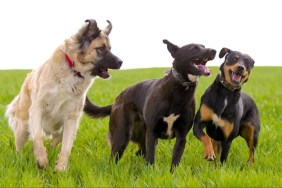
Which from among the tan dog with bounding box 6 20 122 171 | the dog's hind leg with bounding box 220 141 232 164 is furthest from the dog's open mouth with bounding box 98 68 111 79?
the dog's hind leg with bounding box 220 141 232 164

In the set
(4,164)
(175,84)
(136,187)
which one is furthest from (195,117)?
(4,164)

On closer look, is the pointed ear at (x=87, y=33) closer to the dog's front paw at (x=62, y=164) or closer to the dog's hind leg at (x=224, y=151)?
the dog's front paw at (x=62, y=164)

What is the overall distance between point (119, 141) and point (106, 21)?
1729 mm

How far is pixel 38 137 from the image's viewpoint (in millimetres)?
Answer: 6387

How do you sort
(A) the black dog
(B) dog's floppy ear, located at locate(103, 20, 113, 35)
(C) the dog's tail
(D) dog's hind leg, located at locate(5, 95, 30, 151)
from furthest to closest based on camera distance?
(C) the dog's tail → (D) dog's hind leg, located at locate(5, 95, 30, 151) → (B) dog's floppy ear, located at locate(103, 20, 113, 35) → (A) the black dog

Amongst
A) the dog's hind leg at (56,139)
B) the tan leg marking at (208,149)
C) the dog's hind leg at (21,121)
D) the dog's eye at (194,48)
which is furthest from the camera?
the dog's hind leg at (56,139)

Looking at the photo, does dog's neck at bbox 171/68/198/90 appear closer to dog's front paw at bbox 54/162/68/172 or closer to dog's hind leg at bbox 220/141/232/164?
dog's hind leg at bbox 220/141/232/164

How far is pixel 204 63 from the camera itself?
6422mm

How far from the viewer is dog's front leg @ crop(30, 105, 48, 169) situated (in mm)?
6301

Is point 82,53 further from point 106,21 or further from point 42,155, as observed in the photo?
point 42,155

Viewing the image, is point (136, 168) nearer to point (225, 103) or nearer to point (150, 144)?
point (150, 144)

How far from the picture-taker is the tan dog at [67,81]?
6.38 m

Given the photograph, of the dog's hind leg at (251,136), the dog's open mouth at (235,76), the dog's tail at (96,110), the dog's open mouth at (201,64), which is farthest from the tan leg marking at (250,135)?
the dog's tail at (96,110)

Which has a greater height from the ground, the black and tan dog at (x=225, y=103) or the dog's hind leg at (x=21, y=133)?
the black and tan dog at (x=225, y=103)
